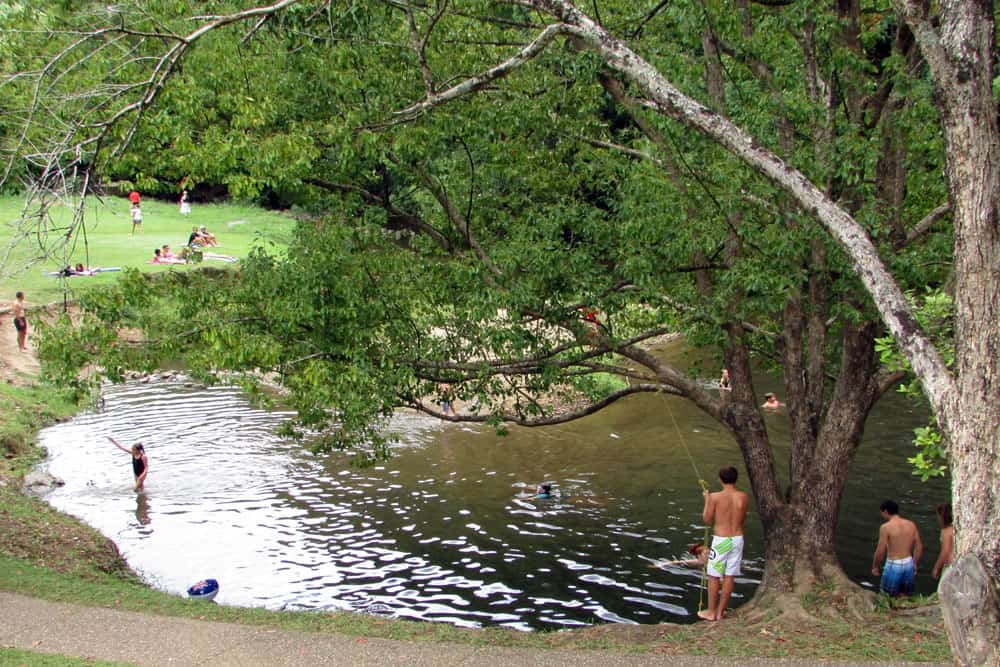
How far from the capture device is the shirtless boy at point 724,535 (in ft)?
34.8

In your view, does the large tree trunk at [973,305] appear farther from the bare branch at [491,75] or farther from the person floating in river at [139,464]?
the person floating in river at [139,464]

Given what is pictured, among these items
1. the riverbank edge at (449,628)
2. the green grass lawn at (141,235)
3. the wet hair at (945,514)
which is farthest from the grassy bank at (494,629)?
the green grass lawn at (141,235)

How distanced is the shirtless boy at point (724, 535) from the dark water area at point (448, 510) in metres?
0.88

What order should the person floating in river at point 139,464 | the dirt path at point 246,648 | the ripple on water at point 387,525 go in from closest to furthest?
the dirt path at point 246,648, the ripple on water at point 387,525, the person floating in river at point 139,464

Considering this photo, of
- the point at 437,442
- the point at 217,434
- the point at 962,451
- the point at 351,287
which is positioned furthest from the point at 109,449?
the point at 962,451

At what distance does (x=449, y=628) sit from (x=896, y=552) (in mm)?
5500

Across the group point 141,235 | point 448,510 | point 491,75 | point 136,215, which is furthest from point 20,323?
point 491,75

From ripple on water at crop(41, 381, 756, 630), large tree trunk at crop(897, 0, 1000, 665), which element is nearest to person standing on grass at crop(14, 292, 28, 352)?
ripple on water at crop(41, 381, 756, 630)

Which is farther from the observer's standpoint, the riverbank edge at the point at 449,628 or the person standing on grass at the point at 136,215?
the person standing on grass at the point at 136,215

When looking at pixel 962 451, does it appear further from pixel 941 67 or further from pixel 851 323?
pixel 851 323

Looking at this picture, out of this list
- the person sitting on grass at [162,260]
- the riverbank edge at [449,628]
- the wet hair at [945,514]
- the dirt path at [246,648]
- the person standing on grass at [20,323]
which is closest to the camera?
the dirt path at [246,648]

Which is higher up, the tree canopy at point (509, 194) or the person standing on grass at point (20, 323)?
the tree canopy at point (509, 194)

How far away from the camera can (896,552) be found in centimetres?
1091

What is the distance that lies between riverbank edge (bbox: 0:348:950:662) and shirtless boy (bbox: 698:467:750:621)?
345 millimetres
